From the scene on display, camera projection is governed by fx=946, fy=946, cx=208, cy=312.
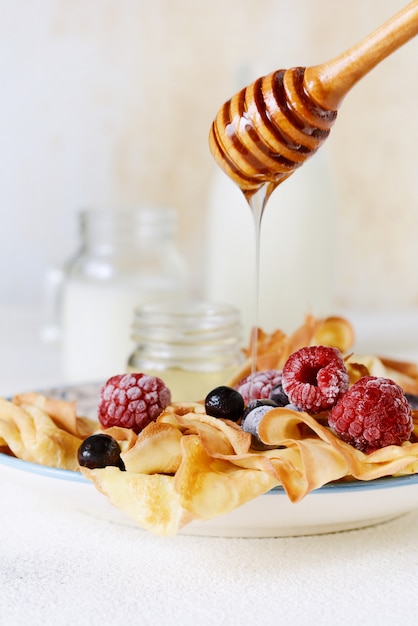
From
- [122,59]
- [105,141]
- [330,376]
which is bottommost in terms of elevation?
[330,376]

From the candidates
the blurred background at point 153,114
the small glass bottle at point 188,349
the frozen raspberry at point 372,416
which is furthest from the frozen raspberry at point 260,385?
the blurred background at point 153,114

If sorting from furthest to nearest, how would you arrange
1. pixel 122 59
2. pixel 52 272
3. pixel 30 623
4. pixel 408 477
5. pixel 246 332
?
pixel 122 59 < pixel 52 272 < pixel 246 332 < pixel 408 477 < pixel 30 623

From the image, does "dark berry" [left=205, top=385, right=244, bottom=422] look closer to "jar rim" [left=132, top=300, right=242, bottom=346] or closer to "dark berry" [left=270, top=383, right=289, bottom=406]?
"dark berry" [left=270, top=383, right=289, bottom=406]

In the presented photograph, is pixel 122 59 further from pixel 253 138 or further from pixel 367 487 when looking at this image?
pixel 367 487

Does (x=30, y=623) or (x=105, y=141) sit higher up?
(x=105, y=141)

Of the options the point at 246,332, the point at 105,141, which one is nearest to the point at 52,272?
the point at 246,332

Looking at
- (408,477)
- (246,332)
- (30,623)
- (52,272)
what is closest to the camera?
(30,623)
